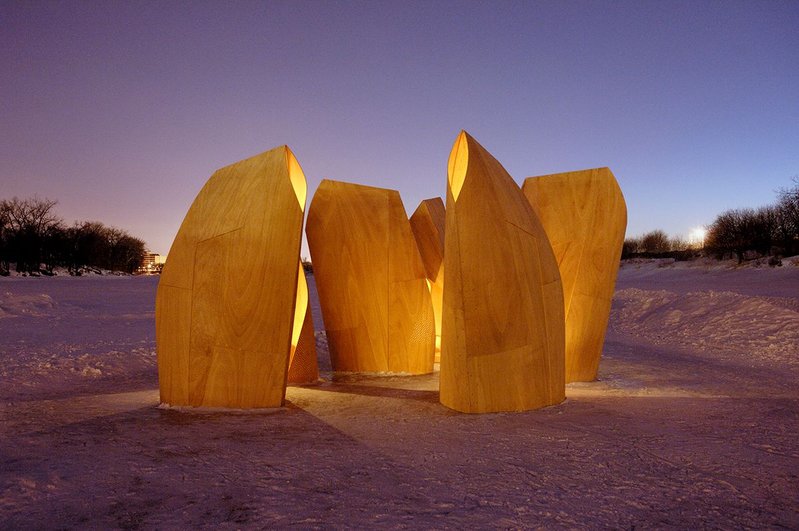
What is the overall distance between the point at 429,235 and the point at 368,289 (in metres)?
2.40

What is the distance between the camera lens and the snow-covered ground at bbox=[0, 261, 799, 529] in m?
3.25

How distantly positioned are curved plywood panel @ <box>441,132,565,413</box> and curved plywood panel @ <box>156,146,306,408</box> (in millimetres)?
2008

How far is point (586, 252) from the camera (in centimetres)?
824

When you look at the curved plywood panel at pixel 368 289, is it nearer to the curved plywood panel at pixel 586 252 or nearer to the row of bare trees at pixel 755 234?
the curved plywood panel at pixel 586 252

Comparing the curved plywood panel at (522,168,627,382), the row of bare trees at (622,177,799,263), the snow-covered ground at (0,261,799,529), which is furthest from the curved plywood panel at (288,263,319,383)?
the row of bare trees at (622,177,799,263)

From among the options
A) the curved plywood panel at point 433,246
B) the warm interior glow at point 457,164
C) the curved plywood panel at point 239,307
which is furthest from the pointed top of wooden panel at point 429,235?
the curved plywood panel at point 239,307

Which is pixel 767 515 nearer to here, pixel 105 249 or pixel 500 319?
pixel 500 319

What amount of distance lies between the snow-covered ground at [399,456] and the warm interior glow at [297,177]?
109 inches

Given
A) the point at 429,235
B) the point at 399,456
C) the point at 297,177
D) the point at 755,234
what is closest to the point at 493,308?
the point at 399,456

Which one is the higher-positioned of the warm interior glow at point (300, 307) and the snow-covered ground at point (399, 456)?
the warm interior glow at point (300, 307)

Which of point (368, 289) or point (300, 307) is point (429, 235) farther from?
point (300, 307)

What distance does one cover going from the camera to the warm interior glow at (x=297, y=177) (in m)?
6.75

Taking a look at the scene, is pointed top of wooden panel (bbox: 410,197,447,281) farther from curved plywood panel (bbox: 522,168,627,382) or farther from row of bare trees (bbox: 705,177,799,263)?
row of bare trees (bbox: 705,177,799,263)

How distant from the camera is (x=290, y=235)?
626 centimetres
